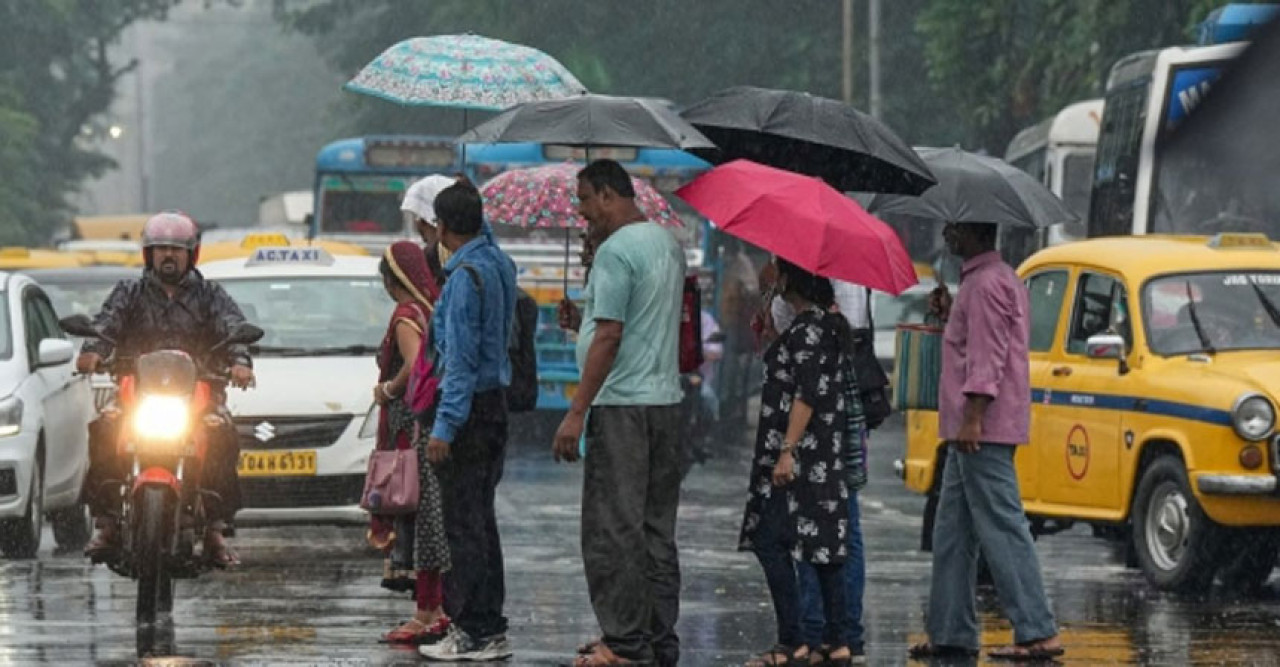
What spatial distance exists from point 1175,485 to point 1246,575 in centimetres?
73

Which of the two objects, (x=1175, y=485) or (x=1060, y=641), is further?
(x=1175, y=485)

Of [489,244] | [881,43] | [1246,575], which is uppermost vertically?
[881,43]

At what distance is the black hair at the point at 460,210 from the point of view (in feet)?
27.2

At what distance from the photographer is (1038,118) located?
36375 millimetres

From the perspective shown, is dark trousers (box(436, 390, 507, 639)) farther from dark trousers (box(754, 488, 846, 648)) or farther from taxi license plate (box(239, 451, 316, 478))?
taxi license plate (box(239, 451, 316, 478))

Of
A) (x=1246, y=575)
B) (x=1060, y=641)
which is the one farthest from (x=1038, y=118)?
(x=1060, y=641)

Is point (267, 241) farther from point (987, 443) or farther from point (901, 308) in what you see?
point (901, 308)

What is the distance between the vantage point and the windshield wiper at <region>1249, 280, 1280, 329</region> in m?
11.9

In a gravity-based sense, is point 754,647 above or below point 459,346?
below

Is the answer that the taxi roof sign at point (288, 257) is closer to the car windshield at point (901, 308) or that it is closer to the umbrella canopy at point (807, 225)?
the umbrella canopy at point (807, 225)

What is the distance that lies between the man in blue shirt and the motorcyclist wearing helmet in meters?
1.43

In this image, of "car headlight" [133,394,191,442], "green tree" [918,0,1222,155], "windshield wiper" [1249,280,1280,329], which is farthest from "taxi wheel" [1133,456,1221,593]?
"car headlight" [133,394,191,442]

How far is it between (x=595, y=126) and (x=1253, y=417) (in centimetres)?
408

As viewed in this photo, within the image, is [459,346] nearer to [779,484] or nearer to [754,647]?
[779,484]
